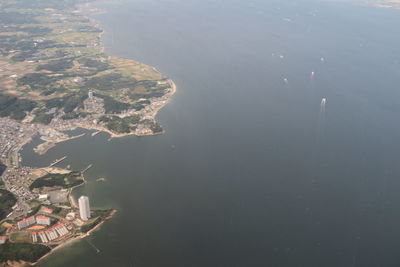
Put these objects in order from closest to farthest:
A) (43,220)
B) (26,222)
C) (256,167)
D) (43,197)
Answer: (26,222), (43,220), (43,197), (256,167)

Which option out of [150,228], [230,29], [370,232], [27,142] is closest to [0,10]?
[230,29]

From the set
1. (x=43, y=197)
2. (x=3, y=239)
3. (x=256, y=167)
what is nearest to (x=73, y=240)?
(x=3, y=239)

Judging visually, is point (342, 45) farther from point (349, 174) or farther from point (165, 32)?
point (349, 174)

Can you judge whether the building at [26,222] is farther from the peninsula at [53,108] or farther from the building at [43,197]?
the building at [43,197]

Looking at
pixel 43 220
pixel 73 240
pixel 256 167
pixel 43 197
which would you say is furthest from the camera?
pixel 256 167

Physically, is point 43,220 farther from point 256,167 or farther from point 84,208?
point 256,167

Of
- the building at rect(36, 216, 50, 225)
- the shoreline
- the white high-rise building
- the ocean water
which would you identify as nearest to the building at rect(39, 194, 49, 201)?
the building at rect(36, 216, 50, 225)

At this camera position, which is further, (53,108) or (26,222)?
(53,108)

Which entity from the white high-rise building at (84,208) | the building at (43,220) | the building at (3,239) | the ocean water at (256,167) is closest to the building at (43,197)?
the building at (43,220)
